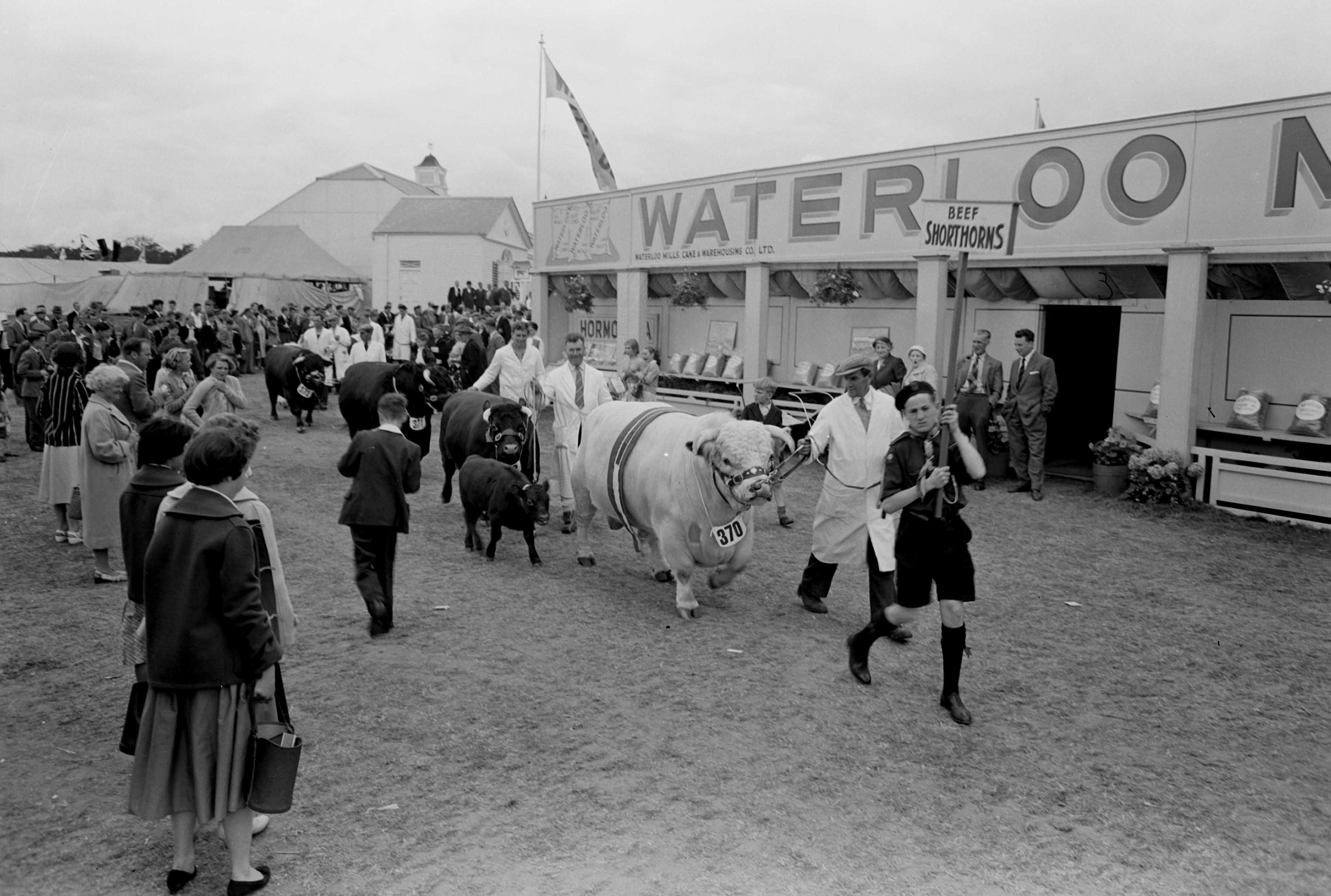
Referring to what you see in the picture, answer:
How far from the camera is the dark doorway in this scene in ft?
49.3

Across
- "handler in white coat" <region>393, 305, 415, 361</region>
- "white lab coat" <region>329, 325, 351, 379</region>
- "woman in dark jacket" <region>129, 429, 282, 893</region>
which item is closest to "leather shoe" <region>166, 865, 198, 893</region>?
"woman in dark jacket" <region>129, 429, 282, 893</region>

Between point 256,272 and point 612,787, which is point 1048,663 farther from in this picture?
point 256,272

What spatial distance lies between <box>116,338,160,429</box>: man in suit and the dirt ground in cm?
133

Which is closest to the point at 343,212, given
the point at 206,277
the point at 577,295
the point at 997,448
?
the point at 206,277

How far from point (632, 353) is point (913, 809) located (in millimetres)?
11156

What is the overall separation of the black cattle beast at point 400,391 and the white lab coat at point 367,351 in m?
3.29

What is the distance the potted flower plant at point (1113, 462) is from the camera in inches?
483

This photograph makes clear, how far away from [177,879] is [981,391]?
35.2 ft

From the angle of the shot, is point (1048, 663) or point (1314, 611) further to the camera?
point (1314, 611)

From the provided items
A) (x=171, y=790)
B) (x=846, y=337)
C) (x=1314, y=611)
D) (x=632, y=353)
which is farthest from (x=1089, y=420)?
(x=171, y=790)

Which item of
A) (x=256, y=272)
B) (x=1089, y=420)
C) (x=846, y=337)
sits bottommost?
(x=1089, y=420)

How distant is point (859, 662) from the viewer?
20.2 feet

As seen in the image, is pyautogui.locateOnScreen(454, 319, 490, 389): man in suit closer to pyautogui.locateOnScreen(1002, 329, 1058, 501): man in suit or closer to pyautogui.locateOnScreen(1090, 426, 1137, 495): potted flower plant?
pyautogui.locateOnScreen(1002, 329, 1058, 501): man in suit

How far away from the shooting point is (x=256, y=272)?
40031mm
